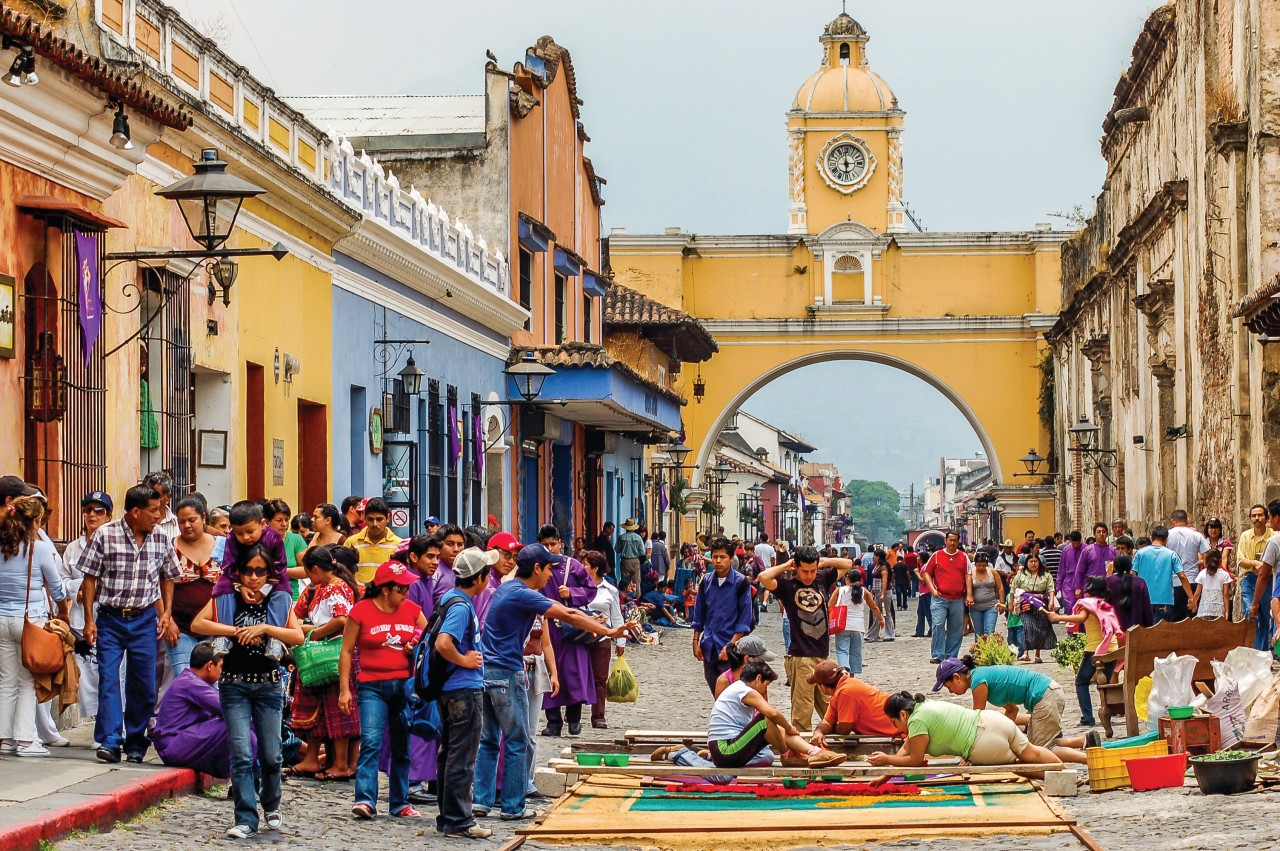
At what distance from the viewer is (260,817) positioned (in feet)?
30.4

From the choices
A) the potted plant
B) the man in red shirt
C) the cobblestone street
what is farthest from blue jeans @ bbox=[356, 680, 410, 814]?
the man in red shirt

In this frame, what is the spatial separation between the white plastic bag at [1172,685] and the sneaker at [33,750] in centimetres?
599

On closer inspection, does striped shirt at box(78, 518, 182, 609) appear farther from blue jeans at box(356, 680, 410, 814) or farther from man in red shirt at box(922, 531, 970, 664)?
man in red shirt at box(922, 531, 970, 664)

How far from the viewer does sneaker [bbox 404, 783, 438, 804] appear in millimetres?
10320

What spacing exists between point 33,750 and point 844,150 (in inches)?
1945

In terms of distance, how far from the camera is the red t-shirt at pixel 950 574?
65.5 feet

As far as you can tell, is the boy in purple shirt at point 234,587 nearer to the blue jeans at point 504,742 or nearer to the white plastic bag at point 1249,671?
the blue jeans at point 504,742

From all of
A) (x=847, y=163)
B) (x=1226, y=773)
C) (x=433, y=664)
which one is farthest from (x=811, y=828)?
(x=847, y=163)

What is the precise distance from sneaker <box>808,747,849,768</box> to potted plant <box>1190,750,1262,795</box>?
2084mm

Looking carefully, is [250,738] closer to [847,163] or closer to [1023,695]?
[1023,695]

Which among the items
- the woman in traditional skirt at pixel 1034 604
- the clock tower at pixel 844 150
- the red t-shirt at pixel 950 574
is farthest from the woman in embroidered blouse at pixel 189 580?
the clock tower at pixel 844 150

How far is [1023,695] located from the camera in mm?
12031

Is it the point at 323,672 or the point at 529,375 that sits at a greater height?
the point at 529,375

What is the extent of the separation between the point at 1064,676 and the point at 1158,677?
24.8ft
